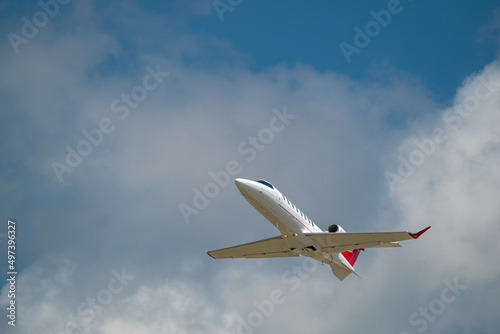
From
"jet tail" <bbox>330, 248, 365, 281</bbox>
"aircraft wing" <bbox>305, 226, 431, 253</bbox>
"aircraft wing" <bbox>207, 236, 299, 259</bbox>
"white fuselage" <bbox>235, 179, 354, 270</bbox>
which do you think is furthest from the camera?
"jet tail" <bbox>330, 248, 365, 281</bbox>

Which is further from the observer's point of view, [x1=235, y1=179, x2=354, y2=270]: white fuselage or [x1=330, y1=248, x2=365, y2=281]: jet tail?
[x1=330, y1=248, x2=365, y2=281]: jet tail

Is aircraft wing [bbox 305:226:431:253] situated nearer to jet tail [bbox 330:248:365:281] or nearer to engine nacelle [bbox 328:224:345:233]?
engine nacelle [bbox 328:224:345:233]

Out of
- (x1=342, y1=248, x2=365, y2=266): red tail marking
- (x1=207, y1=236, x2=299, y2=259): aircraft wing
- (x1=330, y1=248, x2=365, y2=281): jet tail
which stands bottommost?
(x1=207, y1=236, x2=299, y2=259): aircraft wing

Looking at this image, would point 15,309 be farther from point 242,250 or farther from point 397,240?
point 397,240

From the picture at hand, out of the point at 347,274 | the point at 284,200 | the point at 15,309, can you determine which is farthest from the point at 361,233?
the point at 15,309

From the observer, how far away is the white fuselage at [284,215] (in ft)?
137

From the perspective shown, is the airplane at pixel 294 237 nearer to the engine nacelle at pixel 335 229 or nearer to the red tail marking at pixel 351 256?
the engine nacelle at pixel 335 229

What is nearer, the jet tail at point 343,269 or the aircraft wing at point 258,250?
the aircraft wing at point 258,250

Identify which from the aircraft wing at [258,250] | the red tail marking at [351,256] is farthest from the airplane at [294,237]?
the red tail marking at [351,256]

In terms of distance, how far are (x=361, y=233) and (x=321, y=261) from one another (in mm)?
6284

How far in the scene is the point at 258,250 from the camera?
162 ft

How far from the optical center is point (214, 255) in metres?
51.4

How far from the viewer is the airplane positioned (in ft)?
137

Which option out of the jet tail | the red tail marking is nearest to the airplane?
the jet tail
